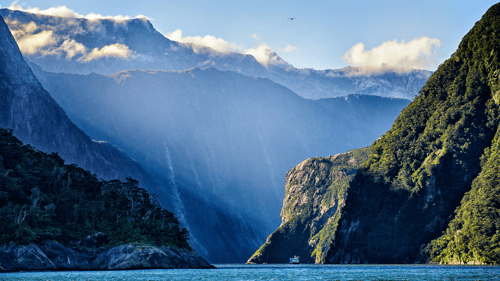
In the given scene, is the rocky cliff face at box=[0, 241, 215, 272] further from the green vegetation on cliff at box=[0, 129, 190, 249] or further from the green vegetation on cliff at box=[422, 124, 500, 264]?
the green vegetation on cliff at box=[422, 124, 500, 264]

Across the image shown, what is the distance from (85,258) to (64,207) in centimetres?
1884

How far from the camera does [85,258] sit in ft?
448

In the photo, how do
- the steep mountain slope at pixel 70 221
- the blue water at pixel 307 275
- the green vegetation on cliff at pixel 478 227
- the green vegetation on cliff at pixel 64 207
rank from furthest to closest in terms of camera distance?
1. the green vegetation on cliff at pixel 478 227
2. the green vegetation on cliff at pixel 64 207
3. the steep mountain slope at pixel 70 221
4. the blue water at pixel 307 275

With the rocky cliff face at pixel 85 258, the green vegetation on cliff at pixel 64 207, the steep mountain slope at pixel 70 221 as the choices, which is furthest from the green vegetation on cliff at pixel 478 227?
the green vegetation on cliff at pixel 64 207

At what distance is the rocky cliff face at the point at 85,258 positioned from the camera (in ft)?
391

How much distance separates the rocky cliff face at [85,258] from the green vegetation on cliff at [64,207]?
2857 millimetres

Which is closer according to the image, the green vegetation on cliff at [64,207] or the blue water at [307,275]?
the blue water at [307,275]

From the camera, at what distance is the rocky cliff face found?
11912 cm

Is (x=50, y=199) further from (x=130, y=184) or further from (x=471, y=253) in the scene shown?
(x=471, y=253)

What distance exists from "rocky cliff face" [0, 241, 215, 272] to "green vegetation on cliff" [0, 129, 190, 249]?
9.37 feet

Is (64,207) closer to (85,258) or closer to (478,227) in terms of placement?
(85,258)

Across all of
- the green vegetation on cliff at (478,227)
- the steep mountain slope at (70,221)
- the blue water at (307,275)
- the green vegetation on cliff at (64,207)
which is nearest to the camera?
the blue water at (307,275)

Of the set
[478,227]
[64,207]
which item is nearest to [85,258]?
[64,207]

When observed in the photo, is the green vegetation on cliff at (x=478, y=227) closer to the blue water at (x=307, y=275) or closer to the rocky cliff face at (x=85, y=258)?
the blue water at (x=307, y=275)
